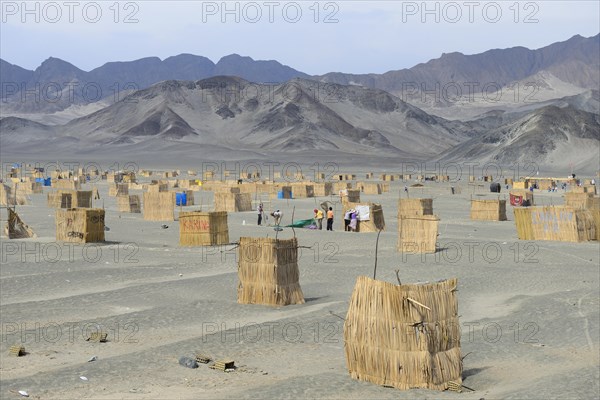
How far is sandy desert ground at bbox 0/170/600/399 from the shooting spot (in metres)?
11.8

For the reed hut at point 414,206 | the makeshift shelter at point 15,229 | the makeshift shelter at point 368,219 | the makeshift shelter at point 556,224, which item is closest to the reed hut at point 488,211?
the reed hut at point 414,206

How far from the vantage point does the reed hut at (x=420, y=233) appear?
998 inches

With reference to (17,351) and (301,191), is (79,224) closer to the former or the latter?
(17,351)

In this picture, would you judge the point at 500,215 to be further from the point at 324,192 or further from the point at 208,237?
the point at 324,192

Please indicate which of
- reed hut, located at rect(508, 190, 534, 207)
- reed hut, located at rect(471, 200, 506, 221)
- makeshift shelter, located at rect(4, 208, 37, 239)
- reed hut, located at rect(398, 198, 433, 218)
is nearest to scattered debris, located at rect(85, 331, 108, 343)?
makeshift shelter, located at rect(4, 208, 37, 239)

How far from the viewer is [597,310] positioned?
1741 centimetres

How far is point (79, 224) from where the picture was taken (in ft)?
86.0

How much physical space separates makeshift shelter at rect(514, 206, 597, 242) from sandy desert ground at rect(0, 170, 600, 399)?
2.61 feet

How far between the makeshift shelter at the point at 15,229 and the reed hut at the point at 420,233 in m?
11.1

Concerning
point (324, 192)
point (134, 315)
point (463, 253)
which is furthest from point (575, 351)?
point (324, 192)

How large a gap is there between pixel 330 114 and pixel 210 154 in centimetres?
4652

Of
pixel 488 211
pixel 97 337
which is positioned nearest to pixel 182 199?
pixel 488 211

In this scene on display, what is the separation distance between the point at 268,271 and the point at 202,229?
9580mm

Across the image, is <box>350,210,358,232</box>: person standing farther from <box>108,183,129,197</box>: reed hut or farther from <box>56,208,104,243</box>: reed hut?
<box>108,183,129,197</box>: reed hut
